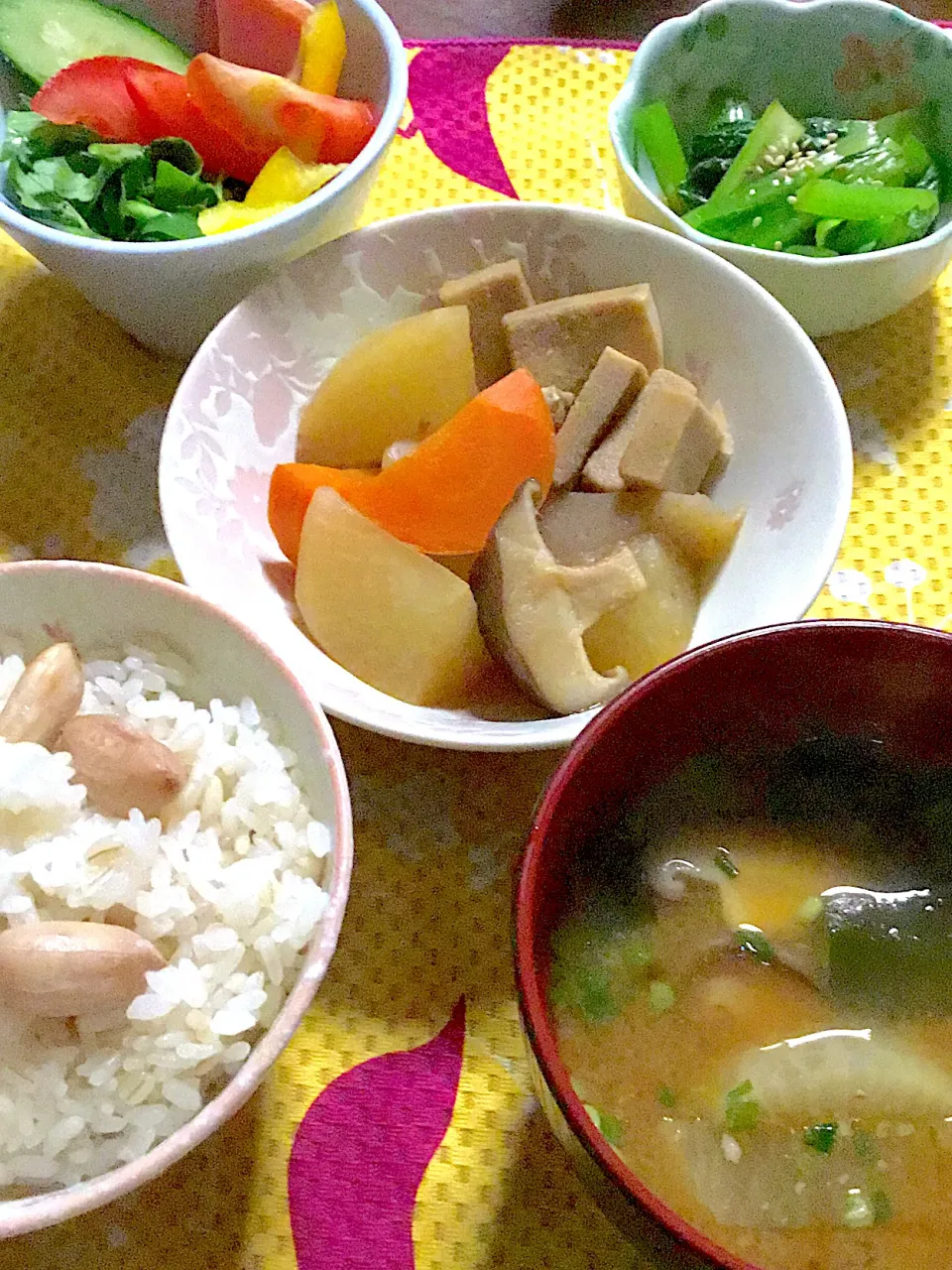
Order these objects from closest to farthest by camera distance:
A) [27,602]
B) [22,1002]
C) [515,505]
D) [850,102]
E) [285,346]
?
[22,1002] < [27,602] < [515,505] < [285,346] < [850,102]

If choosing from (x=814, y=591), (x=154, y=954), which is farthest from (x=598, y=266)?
(x=154, y=954)

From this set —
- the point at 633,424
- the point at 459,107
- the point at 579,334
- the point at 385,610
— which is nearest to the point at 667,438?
the point at 633,424

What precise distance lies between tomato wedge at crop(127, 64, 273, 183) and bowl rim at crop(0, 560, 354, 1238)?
0.58 m

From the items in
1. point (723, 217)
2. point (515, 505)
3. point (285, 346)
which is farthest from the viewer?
point (723, 217)

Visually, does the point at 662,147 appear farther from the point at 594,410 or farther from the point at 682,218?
the point at 594,410

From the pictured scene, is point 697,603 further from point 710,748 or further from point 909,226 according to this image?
point 909,226

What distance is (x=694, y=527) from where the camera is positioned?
98cm

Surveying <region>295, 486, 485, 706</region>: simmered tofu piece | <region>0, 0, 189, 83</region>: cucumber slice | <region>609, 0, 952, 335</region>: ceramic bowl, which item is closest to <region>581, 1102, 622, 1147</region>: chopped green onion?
<region>295, 486, 485, 706</region>: simmered tofu piece

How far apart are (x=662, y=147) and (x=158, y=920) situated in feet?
3.21

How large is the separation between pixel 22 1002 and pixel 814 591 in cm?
63

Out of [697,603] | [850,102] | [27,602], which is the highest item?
[850,102]

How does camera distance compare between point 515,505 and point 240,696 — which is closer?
point 240,696

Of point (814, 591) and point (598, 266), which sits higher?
point (598, 266)

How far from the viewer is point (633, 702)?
2.20ft
